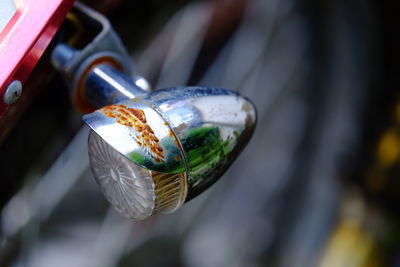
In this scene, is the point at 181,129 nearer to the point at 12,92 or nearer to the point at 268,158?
the point at 12,92

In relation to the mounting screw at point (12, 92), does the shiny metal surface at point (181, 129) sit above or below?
above

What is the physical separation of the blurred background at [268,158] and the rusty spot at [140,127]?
16.3 inches

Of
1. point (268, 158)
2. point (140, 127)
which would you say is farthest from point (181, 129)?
point (268, 158)

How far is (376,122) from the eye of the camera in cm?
126

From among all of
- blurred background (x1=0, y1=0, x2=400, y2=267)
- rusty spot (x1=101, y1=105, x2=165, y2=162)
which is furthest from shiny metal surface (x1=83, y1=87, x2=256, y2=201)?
blurred background (x1=0, y1=0, x2=400, y2=267)

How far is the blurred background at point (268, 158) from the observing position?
3.48 feet

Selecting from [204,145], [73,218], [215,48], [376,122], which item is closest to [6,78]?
[204,145]

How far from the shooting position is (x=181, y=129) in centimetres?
50

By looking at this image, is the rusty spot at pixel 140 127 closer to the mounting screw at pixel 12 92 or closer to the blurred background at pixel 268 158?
the mounting screw at pixel 12 92

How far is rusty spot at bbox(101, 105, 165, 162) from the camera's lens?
48cm

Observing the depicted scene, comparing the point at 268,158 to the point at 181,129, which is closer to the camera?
the point at 181,129

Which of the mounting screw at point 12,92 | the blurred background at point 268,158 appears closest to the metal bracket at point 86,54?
the mounting screw at point 12,92

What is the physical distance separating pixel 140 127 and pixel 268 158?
3.36ft

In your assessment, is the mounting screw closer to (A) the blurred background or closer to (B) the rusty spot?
(B) the rusty spot
